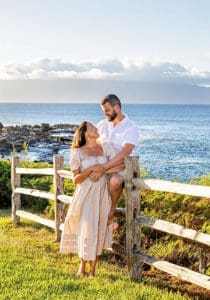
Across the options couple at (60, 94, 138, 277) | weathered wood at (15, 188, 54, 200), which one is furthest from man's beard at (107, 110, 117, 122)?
weathered wood at (15, 188, 54, 200)

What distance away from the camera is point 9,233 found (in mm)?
11164

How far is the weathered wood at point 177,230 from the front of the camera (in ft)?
21.0

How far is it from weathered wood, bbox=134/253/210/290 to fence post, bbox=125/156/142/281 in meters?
0.13

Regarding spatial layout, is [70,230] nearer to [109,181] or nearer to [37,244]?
[109,181]

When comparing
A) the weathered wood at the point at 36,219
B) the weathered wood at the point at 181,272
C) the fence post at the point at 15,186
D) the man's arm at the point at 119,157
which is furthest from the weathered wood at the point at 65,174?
the fence post at the point at 15,186

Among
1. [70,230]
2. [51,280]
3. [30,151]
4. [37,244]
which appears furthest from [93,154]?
[30,151]

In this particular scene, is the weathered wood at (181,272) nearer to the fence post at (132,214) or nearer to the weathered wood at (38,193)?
the fence post at (132,214)

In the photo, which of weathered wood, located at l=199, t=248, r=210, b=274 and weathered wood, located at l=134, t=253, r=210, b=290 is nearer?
weathered wood, located at l=134, t=253, r=210, b=290

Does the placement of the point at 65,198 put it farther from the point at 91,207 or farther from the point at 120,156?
the point at 120,156

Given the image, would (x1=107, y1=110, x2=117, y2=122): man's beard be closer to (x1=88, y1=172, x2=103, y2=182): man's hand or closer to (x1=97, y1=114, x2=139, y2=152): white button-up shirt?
(x1=97, y1=114, x2=139, y2=152): white button-up shirt

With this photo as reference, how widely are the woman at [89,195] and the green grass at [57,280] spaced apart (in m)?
0.38

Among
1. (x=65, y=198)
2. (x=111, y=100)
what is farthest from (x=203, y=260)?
(x=65, y=198)

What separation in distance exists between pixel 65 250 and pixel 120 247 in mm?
801

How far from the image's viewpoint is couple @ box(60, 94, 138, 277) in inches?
298
